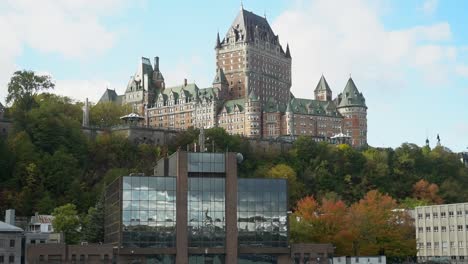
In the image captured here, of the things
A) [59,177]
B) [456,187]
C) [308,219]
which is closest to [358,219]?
[308,219]

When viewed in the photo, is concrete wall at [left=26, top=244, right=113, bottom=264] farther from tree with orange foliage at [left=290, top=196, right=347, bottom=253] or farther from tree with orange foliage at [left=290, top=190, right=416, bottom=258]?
tree with orange foliage at [left=290, top=196, right=347, bottom=253]

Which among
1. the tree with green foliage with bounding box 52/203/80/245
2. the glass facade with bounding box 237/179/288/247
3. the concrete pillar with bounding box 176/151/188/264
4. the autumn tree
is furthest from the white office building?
the concrete pillar with bounding box 176/151/188/264

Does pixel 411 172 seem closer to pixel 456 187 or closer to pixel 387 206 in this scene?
pixel 456 187

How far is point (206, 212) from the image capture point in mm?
94062

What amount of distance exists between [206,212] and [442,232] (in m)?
55.4

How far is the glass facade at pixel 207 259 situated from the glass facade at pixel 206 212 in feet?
3.75

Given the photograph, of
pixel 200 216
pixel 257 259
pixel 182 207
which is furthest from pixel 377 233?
pixel 182 207

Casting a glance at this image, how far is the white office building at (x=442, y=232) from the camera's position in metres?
132

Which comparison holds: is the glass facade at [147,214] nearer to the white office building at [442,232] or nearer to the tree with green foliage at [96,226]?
the tree with green foliage at [96,226]

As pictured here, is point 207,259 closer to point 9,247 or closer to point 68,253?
point 68,253

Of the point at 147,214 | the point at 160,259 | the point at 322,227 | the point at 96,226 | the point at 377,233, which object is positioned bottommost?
the point at 160,259

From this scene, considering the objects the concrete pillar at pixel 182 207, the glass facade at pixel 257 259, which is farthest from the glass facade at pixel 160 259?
the glass facade at pixel 257 259

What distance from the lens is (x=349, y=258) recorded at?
113500mm

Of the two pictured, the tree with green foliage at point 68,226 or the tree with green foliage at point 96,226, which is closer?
the tree with green foliage at point 96,226
